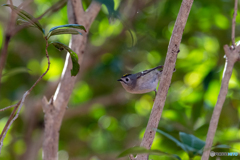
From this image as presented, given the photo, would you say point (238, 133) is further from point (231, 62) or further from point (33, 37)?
point (33, 37)

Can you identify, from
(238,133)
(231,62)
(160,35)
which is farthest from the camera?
(160,35)

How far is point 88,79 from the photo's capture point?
156 inches

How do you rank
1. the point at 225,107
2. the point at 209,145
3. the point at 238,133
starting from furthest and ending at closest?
the point at 238,133
the point at 225,107
the point at 209,145

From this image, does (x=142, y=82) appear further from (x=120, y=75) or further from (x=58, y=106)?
(x=58, y=106)

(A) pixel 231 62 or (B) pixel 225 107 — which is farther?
(B) pixel 225 107

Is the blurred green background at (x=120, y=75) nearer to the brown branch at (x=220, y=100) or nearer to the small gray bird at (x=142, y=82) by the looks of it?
the small gray bird at (x=142, y=82)

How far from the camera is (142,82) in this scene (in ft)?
9.29

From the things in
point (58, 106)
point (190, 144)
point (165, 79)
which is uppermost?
point (165, 79)

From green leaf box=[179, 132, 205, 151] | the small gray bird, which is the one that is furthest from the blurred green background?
green leaf box=[179, 132, 205, 151]

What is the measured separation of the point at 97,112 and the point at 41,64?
1.15m

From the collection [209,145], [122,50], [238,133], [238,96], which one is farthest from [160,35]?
[209,145]

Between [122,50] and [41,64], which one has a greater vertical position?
[122,50]

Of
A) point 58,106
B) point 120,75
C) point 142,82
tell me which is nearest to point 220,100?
point 58,106

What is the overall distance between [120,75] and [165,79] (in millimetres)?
2191
